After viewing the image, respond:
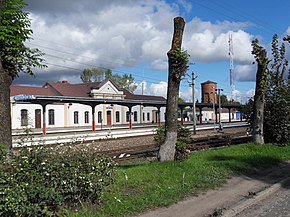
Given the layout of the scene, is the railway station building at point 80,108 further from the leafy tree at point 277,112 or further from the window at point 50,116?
the leafy tree at point 277,112

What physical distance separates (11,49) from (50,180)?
4933mm

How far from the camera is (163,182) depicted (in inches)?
339

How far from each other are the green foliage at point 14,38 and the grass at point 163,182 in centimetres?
380

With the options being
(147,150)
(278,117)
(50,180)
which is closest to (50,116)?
(147,150)

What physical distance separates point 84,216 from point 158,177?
3.37m

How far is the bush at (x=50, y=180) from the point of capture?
196 inches

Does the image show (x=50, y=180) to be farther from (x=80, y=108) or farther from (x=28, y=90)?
(x=80, y=108)

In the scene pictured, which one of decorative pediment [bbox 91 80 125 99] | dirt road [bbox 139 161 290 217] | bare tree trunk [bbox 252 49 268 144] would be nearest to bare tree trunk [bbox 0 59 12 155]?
dirt road [bbox 139 161 290 217]

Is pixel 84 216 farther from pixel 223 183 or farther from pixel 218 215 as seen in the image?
pixel 223 183

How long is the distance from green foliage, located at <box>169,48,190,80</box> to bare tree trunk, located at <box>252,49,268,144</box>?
752 cm

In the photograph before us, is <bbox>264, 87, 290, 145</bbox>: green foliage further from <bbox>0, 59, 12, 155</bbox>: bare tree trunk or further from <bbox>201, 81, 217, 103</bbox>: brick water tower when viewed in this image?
<bbox>201, 81, 217, 103</bbox>: brick water tower

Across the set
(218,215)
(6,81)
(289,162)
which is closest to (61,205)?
(218,215)

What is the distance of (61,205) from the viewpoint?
559 centimetres

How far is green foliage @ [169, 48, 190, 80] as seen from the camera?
35.7 ft
